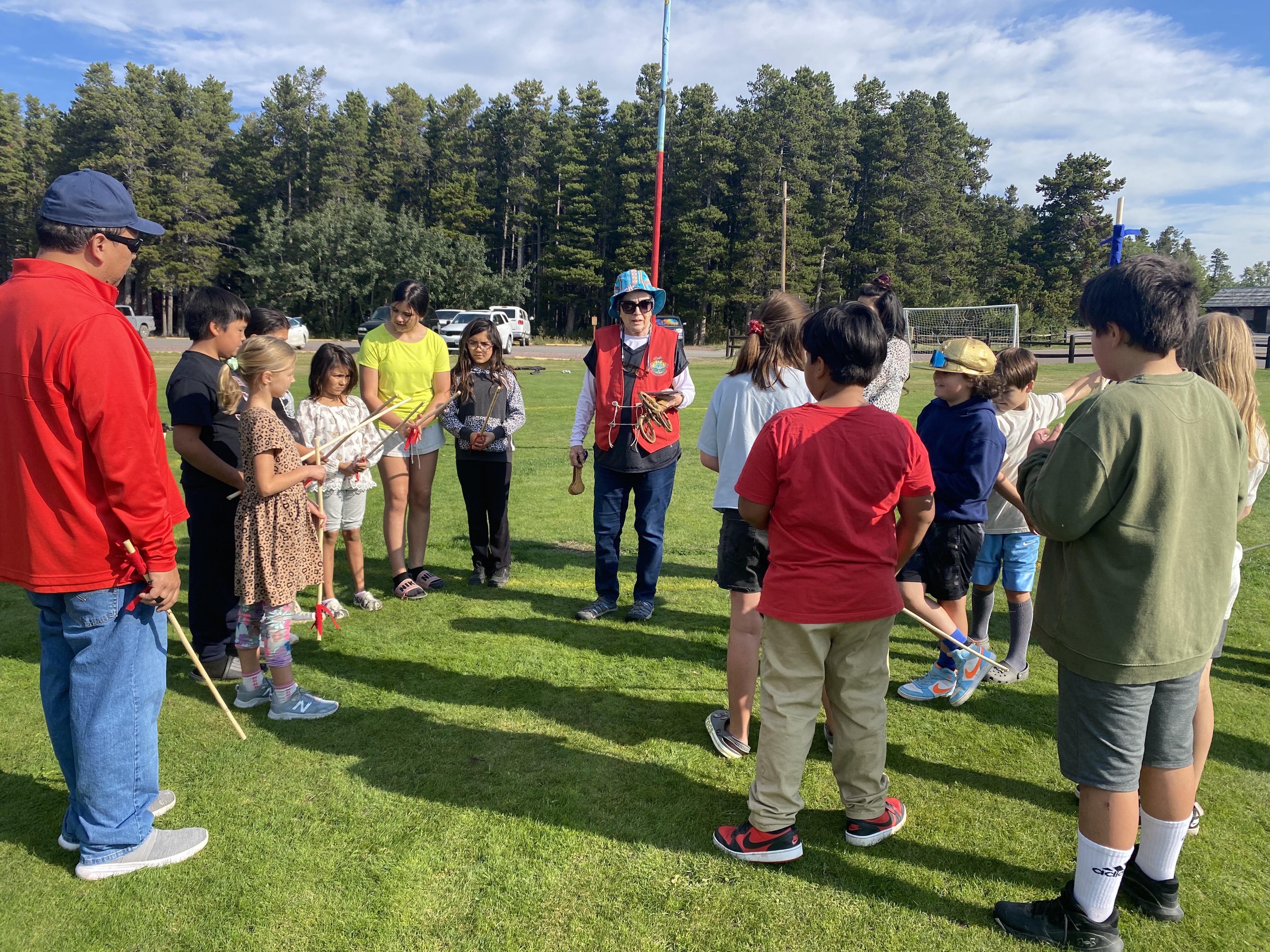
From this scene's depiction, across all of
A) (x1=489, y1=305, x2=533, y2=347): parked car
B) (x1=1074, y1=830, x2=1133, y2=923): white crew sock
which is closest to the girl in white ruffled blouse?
(x1=1074, y1=830, x2=1133, y2=923): white crew sock

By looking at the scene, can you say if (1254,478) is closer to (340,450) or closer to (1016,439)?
(1016,439)

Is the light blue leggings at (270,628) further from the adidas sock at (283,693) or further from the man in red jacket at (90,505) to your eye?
the man in red jacket at (90,505)

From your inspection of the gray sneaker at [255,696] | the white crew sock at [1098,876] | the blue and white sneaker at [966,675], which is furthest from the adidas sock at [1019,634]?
the gray sneaker at [255,696]

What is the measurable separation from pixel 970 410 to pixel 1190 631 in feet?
5.44

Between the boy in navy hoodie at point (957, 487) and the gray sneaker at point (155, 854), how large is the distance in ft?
10.1

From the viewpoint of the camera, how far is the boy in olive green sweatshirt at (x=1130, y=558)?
7.04 feet

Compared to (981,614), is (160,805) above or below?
below

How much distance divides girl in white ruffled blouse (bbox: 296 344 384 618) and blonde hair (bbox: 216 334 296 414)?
1.03 metres

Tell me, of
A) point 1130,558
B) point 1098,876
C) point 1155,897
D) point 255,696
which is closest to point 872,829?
point 1098,876

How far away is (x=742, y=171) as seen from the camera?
51.0 meters

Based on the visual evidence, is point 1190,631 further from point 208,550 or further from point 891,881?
point 208,550

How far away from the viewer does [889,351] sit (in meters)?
4.46

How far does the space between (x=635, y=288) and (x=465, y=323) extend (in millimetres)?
27958

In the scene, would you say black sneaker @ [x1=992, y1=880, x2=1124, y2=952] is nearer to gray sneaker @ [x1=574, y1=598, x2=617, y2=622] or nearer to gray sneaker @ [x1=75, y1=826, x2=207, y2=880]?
gray sneaker @ [x1=75, y1=826, x2=207, y2=880]
